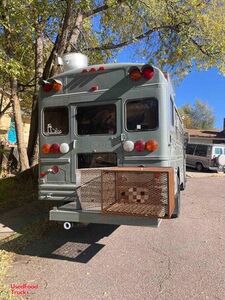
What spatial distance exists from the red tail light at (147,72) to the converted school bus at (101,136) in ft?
0.05

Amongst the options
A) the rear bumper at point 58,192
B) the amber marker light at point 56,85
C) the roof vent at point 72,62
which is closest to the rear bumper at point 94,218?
the rear bumper at point 58,192

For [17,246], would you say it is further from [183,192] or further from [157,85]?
[183,192]

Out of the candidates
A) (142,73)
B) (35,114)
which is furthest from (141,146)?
(35,114)

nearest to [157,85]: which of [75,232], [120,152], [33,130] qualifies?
[120,152]

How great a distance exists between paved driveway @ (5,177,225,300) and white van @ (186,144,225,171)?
17.6 m

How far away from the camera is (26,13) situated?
955cm

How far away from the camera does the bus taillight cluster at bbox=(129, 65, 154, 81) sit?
6126 mm

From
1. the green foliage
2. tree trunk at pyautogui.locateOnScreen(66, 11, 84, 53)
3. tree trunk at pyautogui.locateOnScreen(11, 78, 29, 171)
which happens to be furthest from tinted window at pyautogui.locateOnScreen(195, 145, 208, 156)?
the green foliage

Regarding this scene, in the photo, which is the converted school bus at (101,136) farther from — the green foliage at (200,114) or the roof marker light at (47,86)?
the green foliage at (200,114)

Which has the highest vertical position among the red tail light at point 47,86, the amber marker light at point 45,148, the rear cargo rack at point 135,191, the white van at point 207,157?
the red tail light at point 47,86

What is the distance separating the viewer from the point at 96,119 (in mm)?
6668

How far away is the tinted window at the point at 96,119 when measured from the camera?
21.5 ft

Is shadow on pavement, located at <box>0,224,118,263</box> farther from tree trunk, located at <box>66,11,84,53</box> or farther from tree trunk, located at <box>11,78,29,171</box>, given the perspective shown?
tree trunk, located at <box>66,11,84,53</box>

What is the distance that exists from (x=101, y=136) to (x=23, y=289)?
299 cm
